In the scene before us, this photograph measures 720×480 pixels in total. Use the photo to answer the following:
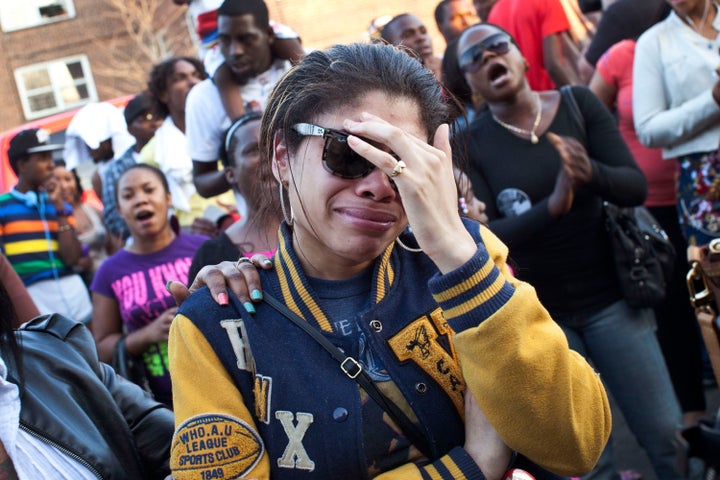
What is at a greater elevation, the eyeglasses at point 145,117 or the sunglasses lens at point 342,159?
the eyeglasses at point 145,117

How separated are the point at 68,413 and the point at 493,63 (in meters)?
2.54

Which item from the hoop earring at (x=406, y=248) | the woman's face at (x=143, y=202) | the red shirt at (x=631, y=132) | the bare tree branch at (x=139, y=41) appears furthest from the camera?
the bare tree branch at (x=139, y=41)

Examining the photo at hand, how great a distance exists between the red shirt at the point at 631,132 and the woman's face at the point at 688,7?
0.72 meters

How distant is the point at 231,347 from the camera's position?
5.68 feet

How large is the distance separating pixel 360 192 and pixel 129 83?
24.3 m

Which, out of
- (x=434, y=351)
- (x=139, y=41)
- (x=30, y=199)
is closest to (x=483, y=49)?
(x=434, y=351)

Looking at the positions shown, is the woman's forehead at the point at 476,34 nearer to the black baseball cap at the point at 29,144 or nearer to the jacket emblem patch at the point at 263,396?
the jacket emblem patch at the point at 263,396

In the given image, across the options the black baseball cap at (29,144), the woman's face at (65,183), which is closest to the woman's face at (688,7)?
the woman's face at (65,183)

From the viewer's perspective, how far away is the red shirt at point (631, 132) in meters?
4.53

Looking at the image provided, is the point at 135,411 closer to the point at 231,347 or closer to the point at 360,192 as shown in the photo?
the point at 231,347

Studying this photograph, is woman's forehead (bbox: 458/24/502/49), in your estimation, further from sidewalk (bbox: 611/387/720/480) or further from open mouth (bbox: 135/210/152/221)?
sidewalk (bbox: 611/387/720/480)

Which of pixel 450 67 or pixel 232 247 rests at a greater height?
pixel 450 67

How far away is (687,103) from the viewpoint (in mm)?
3875

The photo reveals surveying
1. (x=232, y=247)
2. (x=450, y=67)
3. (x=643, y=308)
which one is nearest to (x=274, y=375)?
(x=232, y=247)
